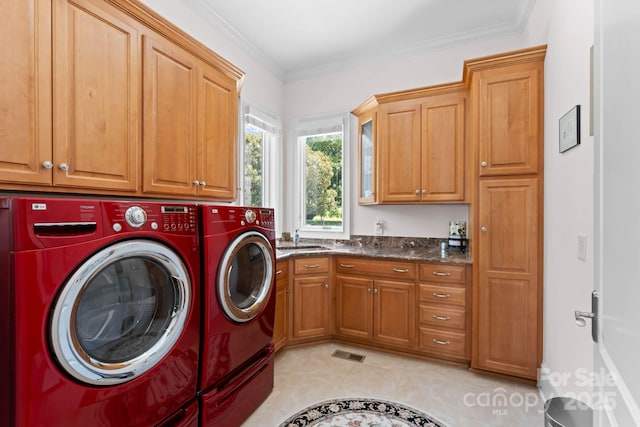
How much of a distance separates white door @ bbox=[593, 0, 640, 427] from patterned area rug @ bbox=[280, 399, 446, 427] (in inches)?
52.1

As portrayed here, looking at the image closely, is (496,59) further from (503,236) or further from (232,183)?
(232,183)

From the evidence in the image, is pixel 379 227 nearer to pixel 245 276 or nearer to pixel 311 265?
pixel 311 265

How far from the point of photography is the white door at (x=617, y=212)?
1.75ft

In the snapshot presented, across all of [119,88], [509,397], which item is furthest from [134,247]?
[509,397]

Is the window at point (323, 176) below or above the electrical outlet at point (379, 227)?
above

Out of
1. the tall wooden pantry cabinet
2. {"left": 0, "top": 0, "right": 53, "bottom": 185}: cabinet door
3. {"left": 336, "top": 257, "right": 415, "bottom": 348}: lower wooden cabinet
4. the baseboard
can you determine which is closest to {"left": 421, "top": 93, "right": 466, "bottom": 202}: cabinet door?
the tall wooden pantry cabinet

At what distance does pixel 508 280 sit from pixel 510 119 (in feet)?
3.81

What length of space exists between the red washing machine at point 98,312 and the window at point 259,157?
1.77 m

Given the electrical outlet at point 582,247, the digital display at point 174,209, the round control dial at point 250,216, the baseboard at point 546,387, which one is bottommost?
the baseboard at point 546,387

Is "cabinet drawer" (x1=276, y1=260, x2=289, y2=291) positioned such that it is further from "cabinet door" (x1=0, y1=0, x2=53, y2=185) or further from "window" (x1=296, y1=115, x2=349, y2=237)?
"cabinet door" (x1=0, y1=0, x2=53, y2=185)

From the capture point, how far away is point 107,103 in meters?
1.47

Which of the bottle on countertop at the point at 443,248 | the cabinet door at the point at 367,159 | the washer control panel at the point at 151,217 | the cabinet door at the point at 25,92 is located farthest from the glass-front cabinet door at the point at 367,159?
the cabinet door at the point at 25,92

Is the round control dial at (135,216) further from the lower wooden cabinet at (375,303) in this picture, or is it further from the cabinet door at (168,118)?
the lower wooden cabinet at (375,303)

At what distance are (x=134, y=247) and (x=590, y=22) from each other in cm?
219
